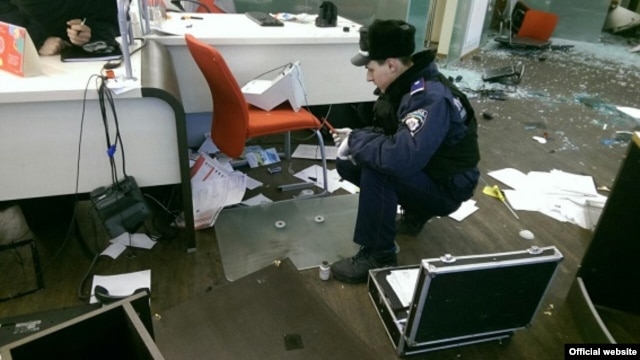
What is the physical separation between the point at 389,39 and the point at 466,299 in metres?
0.88

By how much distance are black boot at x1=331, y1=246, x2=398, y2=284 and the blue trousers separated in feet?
0.15

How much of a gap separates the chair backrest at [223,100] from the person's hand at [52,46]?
1.66ft

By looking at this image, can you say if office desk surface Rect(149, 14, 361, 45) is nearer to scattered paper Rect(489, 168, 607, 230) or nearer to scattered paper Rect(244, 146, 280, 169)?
scattered paper Rect(244, 146, 280, 169)

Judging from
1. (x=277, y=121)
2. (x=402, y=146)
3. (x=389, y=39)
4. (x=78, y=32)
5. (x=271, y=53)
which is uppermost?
(x=389, y=39)

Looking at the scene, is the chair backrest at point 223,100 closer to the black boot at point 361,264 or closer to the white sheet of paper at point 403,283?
the black boot at point 361,264

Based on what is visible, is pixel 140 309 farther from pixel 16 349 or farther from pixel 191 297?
pixel 191 297

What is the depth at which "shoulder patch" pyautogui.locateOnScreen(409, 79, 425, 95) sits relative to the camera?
145cm

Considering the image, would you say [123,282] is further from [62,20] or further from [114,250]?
[62,20]

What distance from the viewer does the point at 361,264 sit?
169cm

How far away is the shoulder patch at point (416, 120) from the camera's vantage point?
1.40m

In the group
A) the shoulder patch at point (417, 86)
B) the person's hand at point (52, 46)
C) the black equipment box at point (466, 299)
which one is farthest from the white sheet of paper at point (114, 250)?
the shoulder patch at point (417, 86)

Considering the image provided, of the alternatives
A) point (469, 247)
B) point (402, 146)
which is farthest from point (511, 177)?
point (402, 146)

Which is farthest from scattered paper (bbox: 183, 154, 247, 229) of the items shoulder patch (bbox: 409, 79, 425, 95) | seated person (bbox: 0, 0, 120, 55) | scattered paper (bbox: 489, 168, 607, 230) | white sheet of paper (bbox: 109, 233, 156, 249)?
scattered paper (bbox: 489, 168, 607, 230)

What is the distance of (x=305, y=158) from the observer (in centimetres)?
261
